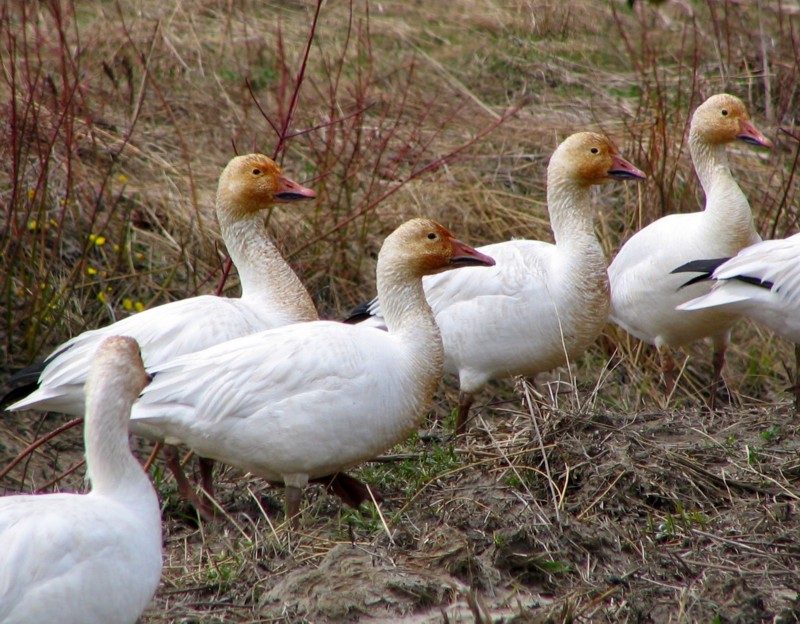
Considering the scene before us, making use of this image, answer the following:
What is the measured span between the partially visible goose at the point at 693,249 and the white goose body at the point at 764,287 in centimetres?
43

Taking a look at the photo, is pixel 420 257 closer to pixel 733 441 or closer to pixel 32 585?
pixel 733 441

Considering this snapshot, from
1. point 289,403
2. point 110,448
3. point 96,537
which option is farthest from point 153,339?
point 96,537

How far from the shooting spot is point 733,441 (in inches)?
201

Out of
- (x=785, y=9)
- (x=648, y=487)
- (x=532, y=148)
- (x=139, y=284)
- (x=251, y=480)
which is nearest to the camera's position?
(x=648, y=487)

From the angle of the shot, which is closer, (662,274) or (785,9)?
(662,274)

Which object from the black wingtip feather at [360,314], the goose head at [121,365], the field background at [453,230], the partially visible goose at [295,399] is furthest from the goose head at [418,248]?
the goose head at [121,365]

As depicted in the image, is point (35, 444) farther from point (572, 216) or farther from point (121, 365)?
point (572, 216)

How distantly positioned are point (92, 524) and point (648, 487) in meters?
2.34

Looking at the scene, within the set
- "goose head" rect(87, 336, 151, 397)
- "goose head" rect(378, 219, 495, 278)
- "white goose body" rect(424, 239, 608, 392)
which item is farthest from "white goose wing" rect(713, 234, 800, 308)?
"goose head" rect(87, 336, 151, 397)

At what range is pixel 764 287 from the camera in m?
5.42

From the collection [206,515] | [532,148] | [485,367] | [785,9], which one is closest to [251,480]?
[206,515]

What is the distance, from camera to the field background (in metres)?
3.96

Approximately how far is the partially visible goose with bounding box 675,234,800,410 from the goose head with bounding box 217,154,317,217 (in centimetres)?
209

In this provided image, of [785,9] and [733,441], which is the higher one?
[785,9]
